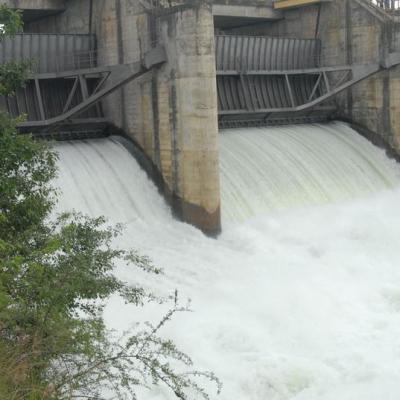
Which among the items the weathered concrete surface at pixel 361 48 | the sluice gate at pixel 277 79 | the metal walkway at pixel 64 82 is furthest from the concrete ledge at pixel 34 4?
the weathered concrete surface at pixel 361 48

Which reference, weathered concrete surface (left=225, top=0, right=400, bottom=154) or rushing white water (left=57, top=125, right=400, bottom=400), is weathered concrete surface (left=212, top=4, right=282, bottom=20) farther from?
rushing white water (left=57, top=125, right=400, bottom=400)

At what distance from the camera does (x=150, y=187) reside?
15.3 m

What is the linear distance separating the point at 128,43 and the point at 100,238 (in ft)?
30.2

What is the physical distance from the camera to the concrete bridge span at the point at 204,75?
47.8 feet

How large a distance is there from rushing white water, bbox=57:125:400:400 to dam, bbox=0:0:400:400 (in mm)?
33

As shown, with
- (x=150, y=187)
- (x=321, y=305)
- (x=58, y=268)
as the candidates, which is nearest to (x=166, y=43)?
(x=150, y=187)

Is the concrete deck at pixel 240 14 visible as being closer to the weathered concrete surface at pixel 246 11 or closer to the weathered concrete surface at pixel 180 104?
the weathered concrete surface at pixel 246 11

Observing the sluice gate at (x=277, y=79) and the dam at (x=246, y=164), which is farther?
the sluice gate at (x=277, y=79)

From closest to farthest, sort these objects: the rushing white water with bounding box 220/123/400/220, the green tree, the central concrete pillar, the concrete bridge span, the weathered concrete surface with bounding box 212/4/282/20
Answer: the green tree, the central concrete pillar, the concrete bridge span, the rushing white water with bounding box 220/123/400/220, the weathered concrete surface with bounding box 212/4/282/20

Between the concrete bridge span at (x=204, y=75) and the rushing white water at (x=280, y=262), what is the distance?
699mm

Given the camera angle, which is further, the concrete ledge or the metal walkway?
the concrete ledge

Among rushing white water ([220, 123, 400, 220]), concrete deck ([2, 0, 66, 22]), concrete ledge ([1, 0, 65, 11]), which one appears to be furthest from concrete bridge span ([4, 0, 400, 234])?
rushing white water ([220, 123, 400, 220])

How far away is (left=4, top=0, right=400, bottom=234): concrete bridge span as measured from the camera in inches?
573

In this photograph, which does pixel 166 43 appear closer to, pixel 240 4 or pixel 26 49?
pixel 26 49
